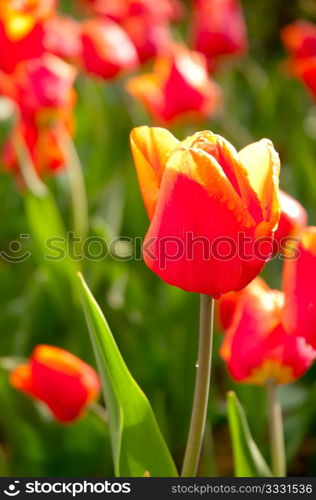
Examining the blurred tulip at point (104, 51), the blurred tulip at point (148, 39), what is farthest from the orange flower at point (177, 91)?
the blurred tulip at point (148, 39)

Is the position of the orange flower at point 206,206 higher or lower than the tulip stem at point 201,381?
higher

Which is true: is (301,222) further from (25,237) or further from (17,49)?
(25,237)

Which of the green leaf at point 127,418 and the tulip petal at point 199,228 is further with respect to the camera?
the green leaf at point 127,418

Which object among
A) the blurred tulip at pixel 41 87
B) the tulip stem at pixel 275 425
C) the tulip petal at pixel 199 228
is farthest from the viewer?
the blurred tulip at pixel 41 87

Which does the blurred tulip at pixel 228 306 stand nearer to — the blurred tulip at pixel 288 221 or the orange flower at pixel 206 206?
the blurred tulip at pixel 288 221

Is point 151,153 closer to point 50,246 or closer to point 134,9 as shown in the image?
point 50,246

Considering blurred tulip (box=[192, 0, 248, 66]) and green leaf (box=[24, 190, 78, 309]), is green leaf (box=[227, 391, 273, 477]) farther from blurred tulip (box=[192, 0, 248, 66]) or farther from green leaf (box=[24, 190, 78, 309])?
blurred tulip (box=[192, 0, 248, 66])

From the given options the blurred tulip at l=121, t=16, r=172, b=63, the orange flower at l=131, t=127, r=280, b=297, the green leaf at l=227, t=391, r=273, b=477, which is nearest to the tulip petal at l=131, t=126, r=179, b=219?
the orange flower at l=131, t=127, r=280, b=297
